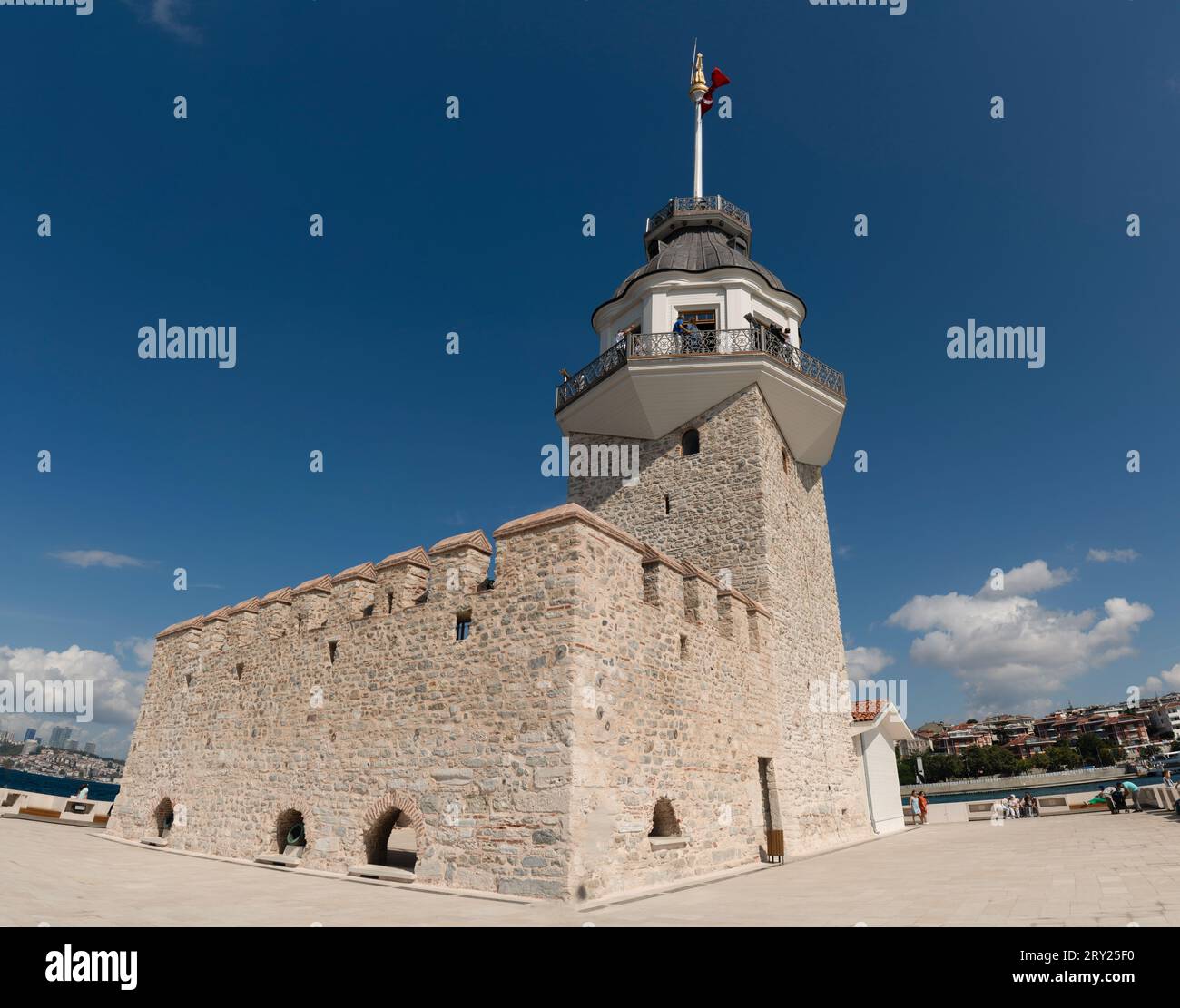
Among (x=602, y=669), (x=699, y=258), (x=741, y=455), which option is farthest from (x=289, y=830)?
(x=699, y=258)

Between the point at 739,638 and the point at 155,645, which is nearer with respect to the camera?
the point at 739,638

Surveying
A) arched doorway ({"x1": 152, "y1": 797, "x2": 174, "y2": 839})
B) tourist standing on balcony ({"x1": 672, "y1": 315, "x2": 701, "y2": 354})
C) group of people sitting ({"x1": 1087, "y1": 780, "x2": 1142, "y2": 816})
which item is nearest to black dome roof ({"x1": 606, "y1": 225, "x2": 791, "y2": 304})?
tourist standing on balcony ({"x1": 672, "y1": 315, "x2": 701, "y2": 354})

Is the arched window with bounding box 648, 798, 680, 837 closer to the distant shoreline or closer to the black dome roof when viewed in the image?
the black dome roof

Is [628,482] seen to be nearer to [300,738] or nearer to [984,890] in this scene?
[300,738]

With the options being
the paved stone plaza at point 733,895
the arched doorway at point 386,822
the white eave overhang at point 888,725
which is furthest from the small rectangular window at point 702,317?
the arched doorway at point 386,822

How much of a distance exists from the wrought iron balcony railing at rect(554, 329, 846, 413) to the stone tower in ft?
0.14

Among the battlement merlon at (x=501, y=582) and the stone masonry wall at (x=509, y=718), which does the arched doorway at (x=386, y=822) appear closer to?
the stone masonry wall at (x=509, y=718)

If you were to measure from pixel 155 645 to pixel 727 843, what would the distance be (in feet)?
48.8

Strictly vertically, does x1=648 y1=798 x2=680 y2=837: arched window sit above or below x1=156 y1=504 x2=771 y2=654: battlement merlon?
below

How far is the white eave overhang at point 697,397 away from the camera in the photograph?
15.7 metres

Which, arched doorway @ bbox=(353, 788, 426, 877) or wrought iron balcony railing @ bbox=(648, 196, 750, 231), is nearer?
arched doorway @ bbox=(353, 788, 426, 877)

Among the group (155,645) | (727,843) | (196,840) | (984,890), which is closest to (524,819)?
(727,843)

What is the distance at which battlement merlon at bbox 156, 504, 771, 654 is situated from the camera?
31.2 ft
